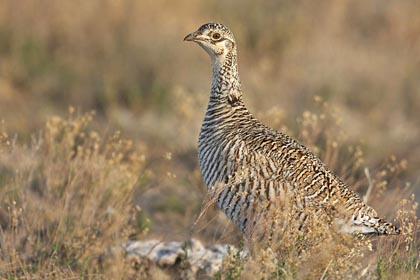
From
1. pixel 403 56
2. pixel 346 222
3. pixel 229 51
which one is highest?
pixel 403 56

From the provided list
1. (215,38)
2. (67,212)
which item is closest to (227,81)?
(215,38)

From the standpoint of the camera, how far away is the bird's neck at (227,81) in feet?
18.9

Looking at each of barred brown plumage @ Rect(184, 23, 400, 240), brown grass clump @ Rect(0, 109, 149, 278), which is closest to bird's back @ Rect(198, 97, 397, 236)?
barred brown plumage @ Rect(184, 23, 400, 240)

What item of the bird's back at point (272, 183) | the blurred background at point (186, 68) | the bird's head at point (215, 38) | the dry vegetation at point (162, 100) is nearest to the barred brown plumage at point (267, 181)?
the bird's back at point (272, 183)

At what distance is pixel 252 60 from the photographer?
443 inches

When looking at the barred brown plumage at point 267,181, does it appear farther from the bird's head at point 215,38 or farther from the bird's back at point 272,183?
the bird's head at point 215,38

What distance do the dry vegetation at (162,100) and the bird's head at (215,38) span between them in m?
1.04

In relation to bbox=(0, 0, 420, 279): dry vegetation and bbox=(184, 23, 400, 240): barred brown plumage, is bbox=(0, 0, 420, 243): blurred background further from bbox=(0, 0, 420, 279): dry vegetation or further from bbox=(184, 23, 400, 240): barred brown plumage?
bbox=(184, 23, 400, 240): barred brown plumage

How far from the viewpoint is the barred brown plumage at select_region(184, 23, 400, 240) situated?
192 inches

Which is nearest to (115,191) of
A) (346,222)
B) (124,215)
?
(124,215)

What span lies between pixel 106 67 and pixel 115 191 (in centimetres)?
437

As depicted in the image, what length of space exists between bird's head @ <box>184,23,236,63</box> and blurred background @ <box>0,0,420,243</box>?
8.66 ft

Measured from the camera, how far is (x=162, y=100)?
32.4 ft

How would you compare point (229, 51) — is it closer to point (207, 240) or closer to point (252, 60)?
point (207, 240)
